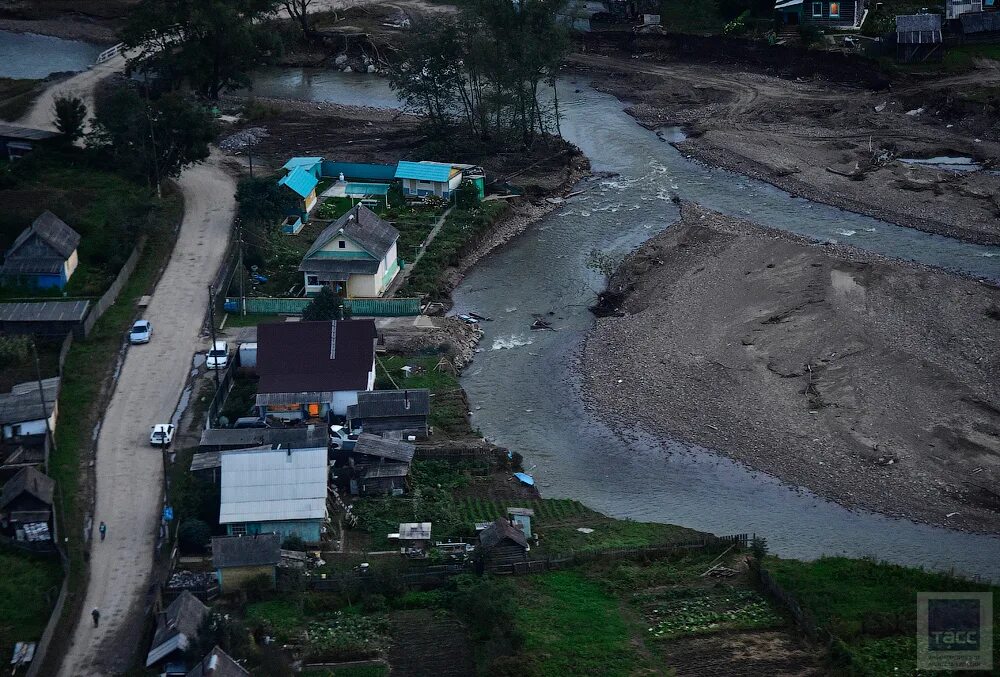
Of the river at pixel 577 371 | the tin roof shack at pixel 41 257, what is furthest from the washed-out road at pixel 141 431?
the river at pixel 577 371

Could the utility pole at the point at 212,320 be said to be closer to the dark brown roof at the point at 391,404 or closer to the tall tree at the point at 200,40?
the dark brown roof at the point at 391,404

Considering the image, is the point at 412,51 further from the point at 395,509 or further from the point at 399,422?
the point at 395,509

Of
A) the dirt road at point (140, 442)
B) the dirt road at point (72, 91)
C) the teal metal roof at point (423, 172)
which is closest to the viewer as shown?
the dirt road at point (140, 442)

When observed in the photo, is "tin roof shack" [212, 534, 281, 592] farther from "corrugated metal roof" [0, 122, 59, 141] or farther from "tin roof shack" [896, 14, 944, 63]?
"tin roof shack" [896, 14, 944, 63]

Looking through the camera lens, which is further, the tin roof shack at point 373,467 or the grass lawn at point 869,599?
the tin roof shack at point 373,467

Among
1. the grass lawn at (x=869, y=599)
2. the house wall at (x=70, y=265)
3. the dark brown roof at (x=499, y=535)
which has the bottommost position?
the grass lawn at (x=869, y=599)

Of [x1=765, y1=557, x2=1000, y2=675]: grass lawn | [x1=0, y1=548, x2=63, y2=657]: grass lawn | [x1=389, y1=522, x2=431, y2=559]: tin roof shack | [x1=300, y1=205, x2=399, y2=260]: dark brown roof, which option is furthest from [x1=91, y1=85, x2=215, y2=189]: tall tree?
[x1=765, y1=557, x2=1000, y2=675]: grass lawn

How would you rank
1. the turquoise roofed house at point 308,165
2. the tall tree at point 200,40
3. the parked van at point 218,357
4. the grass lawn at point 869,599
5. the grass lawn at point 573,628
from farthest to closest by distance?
the tall tree at point 200,40 < the turquoise roofed house at point 308,165 < the parked van at point 218,357 < the grass lawn at point 573,628 < the grass lawn at point 869,599
